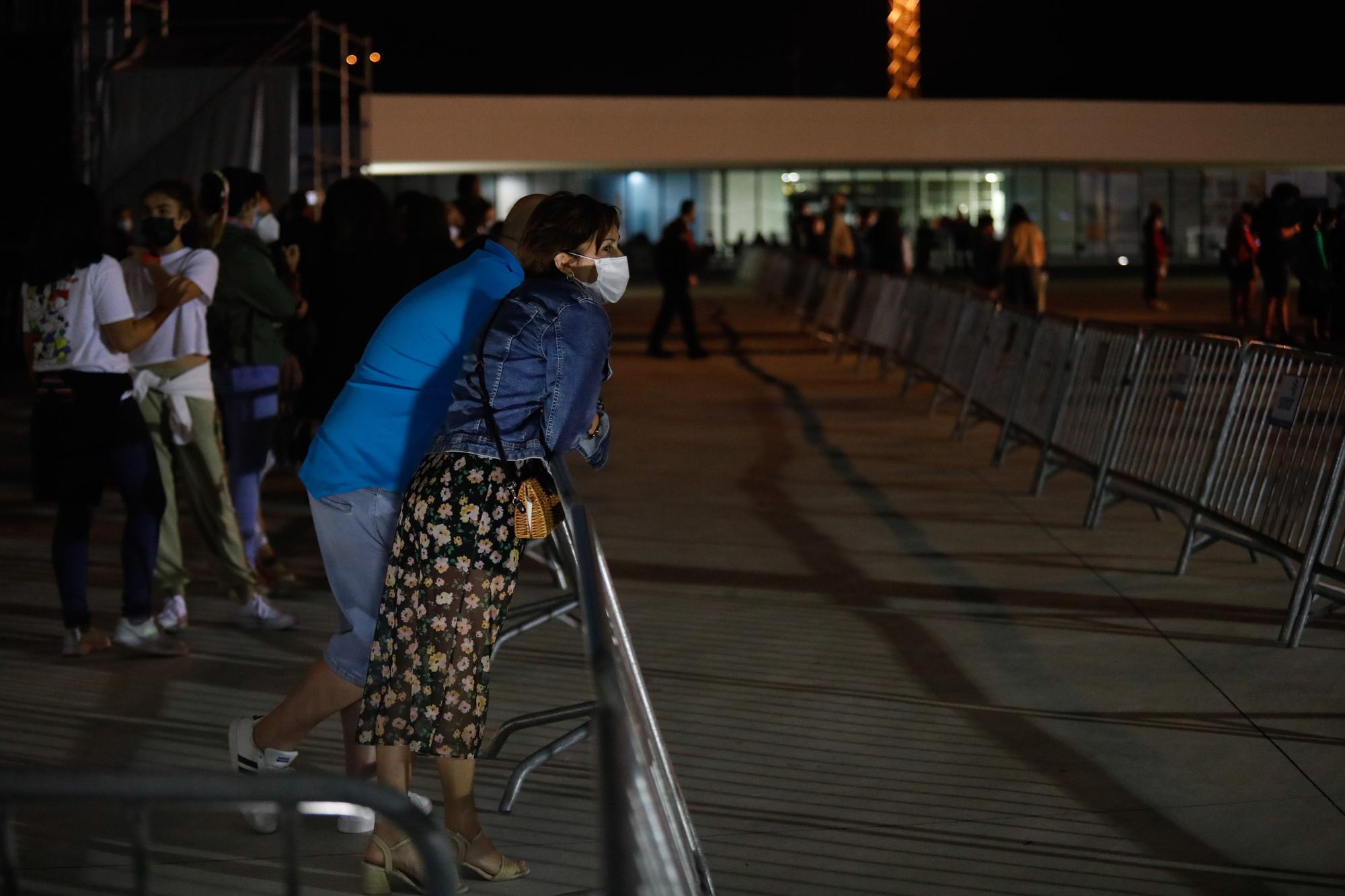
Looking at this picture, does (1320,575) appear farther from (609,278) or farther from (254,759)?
(254,759)

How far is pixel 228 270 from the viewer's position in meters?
7.22

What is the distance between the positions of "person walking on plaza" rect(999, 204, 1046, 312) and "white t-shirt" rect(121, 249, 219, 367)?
15786mm

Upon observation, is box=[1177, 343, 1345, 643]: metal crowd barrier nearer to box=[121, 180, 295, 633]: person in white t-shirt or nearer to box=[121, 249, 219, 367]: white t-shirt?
box=[121, 180, 295, 633]: person in white t-shirt

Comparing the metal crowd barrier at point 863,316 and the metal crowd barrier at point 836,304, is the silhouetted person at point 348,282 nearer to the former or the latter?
the metal crowd barrier at point 863,316

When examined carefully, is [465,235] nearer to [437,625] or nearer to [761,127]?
[437,625]

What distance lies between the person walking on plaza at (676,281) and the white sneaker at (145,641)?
45.2 ft

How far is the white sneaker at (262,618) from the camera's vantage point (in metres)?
7.01

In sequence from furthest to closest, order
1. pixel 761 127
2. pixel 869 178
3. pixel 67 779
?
pixel 869 178 < pixel 761 127 < pixel 67 779

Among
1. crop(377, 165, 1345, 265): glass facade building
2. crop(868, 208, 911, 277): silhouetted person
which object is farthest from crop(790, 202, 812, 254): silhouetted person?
crop(377, 165, 1345, 265): glass facade building

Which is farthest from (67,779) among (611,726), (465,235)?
(465,235)

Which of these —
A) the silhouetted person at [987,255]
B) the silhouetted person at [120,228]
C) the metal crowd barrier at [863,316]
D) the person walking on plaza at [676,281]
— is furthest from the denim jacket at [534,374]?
the silhouetted person at [987,255]

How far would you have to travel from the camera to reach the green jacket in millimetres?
7188

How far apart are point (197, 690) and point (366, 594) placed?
2.08 meters

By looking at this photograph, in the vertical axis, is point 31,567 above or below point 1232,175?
below
